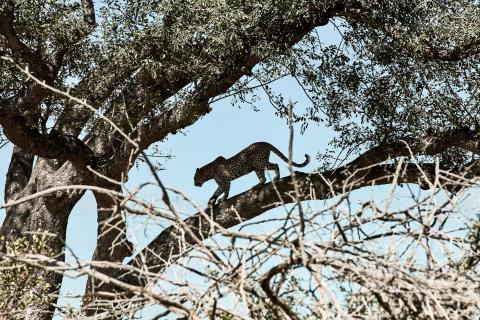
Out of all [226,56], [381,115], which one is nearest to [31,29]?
[226,56]

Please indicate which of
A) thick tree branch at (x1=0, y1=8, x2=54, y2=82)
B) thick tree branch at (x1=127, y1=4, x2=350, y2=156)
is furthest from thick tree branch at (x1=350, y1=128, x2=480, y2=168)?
thick tree branch at (x1=0, y1=8, x2=54, y2=82)

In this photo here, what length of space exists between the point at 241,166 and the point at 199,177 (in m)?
0.76

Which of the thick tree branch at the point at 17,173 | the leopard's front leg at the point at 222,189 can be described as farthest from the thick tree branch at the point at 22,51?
the thick tree branch at the point at 17,173

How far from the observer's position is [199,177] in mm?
13250

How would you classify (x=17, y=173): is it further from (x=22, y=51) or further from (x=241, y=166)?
(x=22, y=51)

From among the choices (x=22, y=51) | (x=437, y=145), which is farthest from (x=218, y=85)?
(x=437, y=145)

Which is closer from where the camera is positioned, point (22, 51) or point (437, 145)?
point (22, 51)

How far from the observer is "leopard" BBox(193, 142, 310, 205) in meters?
12.6

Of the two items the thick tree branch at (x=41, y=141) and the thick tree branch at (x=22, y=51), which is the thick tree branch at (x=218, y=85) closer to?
the thick tree branch at (x=41, y=141)

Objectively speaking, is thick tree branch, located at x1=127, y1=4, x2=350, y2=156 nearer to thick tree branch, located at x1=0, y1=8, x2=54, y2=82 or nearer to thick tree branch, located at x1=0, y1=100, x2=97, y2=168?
thick tree branch, located at x1=0, y1=100, x2=97, y2=168

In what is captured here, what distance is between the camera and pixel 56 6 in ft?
37.3

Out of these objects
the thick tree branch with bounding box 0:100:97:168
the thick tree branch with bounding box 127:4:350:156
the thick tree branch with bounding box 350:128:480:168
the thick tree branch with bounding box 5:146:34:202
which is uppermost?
the thick tree branch with bounding box 5:146:34:202

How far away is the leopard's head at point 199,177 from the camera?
43.2 feet

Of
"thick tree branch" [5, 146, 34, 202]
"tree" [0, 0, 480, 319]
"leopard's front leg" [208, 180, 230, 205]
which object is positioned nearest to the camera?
"tree" [0, 0, 480, 319]
